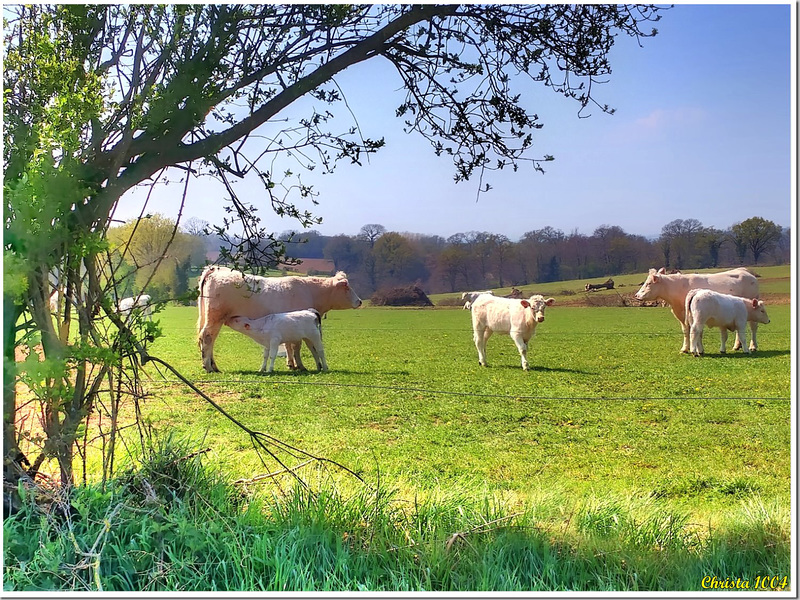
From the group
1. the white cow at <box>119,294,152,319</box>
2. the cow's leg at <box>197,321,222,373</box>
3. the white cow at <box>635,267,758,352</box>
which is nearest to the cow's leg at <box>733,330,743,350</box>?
the white cow at <box>635,267,758,352</box>

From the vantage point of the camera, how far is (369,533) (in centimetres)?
230

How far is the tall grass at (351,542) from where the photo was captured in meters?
2.10

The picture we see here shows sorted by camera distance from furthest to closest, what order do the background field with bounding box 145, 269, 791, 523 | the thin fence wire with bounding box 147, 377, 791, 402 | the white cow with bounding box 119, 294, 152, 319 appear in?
1. the thin fence wire with bounding box 147, 377, 791, 402
2. the background field with bounding box 145, 269, 791, 523
3. the white cow with bounding box 119, 294, 152, 319

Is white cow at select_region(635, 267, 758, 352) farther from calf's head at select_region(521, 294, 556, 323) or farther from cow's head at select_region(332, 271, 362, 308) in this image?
cow's head at select_region(332, 271, 362, 308)

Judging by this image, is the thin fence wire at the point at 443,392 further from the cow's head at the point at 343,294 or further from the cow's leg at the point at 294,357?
the cow's head at the point at 343,294

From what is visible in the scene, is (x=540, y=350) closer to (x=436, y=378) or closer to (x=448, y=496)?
(x=436, y=378)

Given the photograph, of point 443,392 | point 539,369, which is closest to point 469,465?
point 443,392

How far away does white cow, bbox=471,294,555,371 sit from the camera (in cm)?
297

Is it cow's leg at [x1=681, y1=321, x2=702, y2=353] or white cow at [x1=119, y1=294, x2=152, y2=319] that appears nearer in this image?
white cow at [x1=119, y1=294, x2=152, y2=319]

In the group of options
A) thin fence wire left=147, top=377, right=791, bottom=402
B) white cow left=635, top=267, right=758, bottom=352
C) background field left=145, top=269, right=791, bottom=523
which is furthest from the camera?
white cow left=635, top=267, right=758, bottom=352

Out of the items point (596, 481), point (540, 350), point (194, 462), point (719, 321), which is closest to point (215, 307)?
point (194, 462)

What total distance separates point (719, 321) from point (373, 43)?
1.93 m

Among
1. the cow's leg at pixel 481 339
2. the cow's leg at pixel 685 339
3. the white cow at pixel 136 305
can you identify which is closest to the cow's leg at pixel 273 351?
the white cow at pixel 136 305

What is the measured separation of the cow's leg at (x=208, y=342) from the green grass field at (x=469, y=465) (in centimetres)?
3
